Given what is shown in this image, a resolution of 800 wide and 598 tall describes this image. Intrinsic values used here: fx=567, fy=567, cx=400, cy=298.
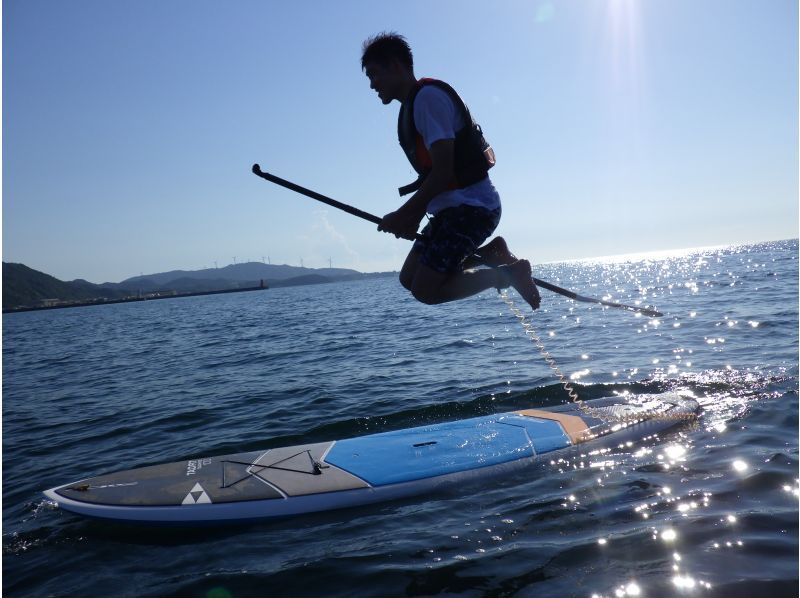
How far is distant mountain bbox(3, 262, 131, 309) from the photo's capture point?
12412 centimetres

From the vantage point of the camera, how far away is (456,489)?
6066 mm

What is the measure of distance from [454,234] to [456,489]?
10.2 ft

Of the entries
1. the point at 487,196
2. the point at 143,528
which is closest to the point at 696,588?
the point at 487,196

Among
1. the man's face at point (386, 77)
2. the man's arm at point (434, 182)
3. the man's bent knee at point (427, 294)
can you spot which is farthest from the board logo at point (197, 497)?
the man's face at point (386, 77)

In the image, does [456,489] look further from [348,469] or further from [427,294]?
[427,294]

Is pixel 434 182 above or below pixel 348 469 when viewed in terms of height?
above

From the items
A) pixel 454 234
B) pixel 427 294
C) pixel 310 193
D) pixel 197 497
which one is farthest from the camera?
pixel 197 497

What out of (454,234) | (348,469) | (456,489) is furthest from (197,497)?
(454,234)

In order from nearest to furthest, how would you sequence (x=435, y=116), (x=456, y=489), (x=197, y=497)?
(x=435, y=116)
(x=197, y=497)
(x=456, y=489)

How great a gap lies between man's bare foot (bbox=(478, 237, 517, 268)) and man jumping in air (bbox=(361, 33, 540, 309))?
1.46 feet

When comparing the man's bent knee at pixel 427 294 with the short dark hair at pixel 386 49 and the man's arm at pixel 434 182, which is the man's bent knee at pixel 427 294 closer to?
the man's arm at pixel 434 182

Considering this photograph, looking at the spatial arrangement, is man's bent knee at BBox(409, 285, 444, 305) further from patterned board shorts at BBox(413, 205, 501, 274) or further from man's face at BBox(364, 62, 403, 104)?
man's face at BBox(364, 62, 403, 104)

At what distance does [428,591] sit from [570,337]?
499 inches

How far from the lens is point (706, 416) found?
300 inches
